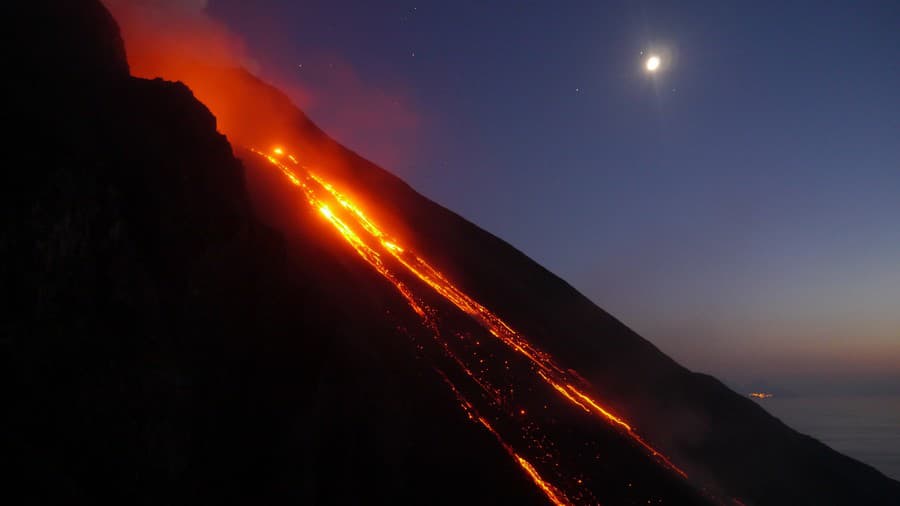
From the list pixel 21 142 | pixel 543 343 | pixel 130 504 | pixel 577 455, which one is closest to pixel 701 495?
pixel 577 455

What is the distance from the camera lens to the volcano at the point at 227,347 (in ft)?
62.5

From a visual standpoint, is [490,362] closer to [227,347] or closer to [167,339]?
[227,347]

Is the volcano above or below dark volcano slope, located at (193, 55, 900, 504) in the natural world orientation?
below

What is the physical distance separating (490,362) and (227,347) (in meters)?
19.4

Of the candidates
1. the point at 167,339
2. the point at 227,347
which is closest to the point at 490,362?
the point at 227,347

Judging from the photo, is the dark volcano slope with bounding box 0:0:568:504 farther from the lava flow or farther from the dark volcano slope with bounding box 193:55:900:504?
the dark volcano slope with bounding box 193:55:900:504

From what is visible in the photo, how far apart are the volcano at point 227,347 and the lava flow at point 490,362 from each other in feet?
0.71

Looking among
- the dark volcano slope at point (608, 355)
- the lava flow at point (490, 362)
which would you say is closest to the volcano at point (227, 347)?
the lava flow at point (490, 362)

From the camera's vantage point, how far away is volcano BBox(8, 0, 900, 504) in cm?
1906

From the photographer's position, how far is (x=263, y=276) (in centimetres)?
2914

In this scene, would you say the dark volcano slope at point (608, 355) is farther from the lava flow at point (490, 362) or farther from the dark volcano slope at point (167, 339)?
the dark volcano slope at point (167, 339)

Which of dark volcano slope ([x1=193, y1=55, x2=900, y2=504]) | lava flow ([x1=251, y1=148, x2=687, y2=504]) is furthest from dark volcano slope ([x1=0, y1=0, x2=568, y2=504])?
dark volcano slope ([x1=193, y1=55, x2=900, y2=504])

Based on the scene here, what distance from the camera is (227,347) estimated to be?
25969 mm

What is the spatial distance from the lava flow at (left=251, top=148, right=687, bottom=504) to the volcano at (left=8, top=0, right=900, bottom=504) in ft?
0.71
